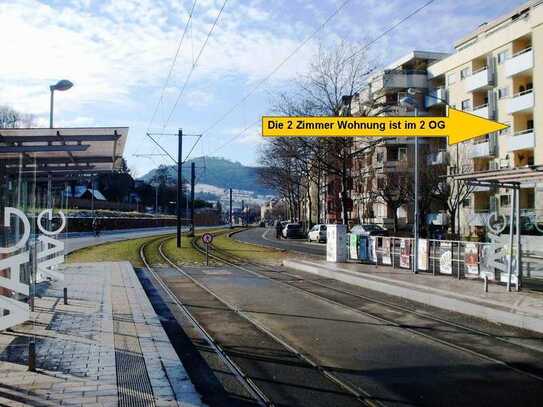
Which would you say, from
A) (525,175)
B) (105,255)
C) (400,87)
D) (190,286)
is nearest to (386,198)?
(400,87)

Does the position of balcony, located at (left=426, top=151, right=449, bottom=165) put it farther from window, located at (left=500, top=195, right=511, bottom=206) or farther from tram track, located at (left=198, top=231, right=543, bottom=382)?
tram track, located at (left=198, top=231, right=543, bottom=382)

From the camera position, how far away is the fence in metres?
14.8

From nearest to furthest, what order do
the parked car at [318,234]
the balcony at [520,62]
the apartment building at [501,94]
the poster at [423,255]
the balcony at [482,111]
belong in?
the poster at [423,255]
the apartment building at [501,94]
the balcony at [520,62]
the balcony at [482,111]
the parked car at [318,234]

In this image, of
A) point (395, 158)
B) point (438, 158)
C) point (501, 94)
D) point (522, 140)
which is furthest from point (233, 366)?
point (395, 158)

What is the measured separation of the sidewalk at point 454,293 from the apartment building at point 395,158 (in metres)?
22.4

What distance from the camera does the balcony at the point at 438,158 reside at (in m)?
45.8

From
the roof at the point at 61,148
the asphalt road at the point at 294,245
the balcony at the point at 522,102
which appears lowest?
the asphalt road at the point at 294,245

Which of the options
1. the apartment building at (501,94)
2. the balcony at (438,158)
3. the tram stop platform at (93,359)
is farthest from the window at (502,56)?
the tram stop platform at (93,359)

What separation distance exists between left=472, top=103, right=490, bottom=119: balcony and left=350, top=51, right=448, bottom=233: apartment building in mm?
4015

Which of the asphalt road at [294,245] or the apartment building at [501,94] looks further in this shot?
the apartment building at [501,94]

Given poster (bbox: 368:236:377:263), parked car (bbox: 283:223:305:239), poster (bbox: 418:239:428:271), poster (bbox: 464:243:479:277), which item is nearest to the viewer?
poster (bbox: 464:243:479:277)

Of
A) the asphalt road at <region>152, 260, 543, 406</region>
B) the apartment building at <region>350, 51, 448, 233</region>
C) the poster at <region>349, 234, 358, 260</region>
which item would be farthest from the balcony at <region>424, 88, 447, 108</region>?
the asphalt road at <region>152, 260, 543, 406</region>

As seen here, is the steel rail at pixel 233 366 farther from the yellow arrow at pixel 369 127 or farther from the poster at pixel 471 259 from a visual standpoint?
the poster at pixel 471 259

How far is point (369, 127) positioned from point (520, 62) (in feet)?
98.0
